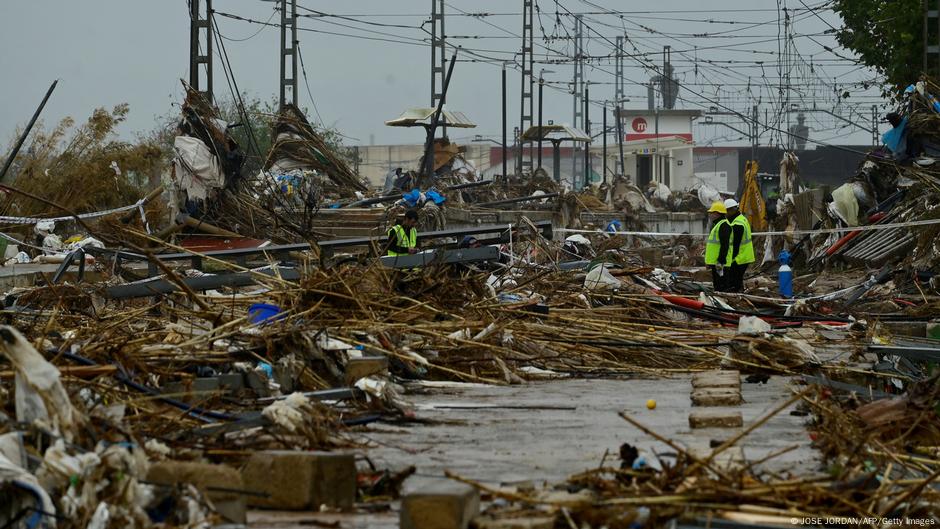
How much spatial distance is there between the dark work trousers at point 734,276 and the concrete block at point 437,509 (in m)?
13.4

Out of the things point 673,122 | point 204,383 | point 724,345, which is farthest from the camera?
point 673,122

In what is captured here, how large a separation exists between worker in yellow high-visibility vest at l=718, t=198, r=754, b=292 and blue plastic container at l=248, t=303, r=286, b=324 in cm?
862

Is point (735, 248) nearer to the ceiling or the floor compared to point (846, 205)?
nearer to the floor

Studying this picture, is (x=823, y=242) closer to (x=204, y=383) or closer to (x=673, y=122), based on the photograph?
(x=204, y=383)

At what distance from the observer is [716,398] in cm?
845

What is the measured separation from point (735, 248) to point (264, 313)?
9.02 m

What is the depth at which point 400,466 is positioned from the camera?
20.7 ft

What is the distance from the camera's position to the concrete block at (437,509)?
4723 mm

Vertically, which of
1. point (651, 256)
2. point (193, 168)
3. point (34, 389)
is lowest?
point (651, 256)

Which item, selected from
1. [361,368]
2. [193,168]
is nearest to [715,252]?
[361,368]

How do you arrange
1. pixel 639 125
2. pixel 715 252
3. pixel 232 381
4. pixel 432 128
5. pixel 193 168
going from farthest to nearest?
pixel 639 125
pixel 432 128
pixel 193 168
pixel 715 252
pixel 232 381

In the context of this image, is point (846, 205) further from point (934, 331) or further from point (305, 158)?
point (305, 158)

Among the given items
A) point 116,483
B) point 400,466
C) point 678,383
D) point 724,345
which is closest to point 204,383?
point 400,466

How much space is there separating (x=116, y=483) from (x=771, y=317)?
33.6 ft
